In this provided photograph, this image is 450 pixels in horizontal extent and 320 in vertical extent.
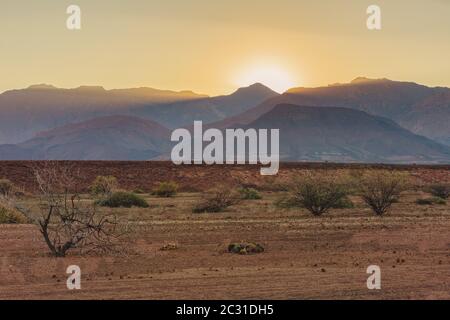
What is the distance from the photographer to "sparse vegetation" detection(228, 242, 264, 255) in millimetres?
24648

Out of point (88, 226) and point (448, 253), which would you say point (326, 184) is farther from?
point (88, 226)

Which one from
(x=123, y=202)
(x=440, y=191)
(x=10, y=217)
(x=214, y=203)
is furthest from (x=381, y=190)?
(x=440, y=191)

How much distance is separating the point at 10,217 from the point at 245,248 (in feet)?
52.9

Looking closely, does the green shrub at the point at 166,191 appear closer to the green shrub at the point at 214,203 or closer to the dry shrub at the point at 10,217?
the green shrub at the point at 214,203

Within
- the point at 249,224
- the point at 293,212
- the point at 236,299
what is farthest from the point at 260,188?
the point at 236,299

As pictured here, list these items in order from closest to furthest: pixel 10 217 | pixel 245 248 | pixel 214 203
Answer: pixel 245 248 < pixel 10 217 < pixel 214 203

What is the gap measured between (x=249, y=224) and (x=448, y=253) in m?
11.8

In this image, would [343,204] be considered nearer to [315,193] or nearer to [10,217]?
[315,193]

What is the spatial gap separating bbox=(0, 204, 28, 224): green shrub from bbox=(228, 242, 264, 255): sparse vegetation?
14.9 m

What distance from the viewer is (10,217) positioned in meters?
36.8

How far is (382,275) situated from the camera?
19.6 metres

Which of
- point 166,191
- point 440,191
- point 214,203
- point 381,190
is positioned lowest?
point 214,203

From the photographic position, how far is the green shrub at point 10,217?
36469mm

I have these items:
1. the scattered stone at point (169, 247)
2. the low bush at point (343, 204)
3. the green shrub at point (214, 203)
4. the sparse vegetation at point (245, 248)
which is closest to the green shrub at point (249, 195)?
the green shrub at point (214, 203)
